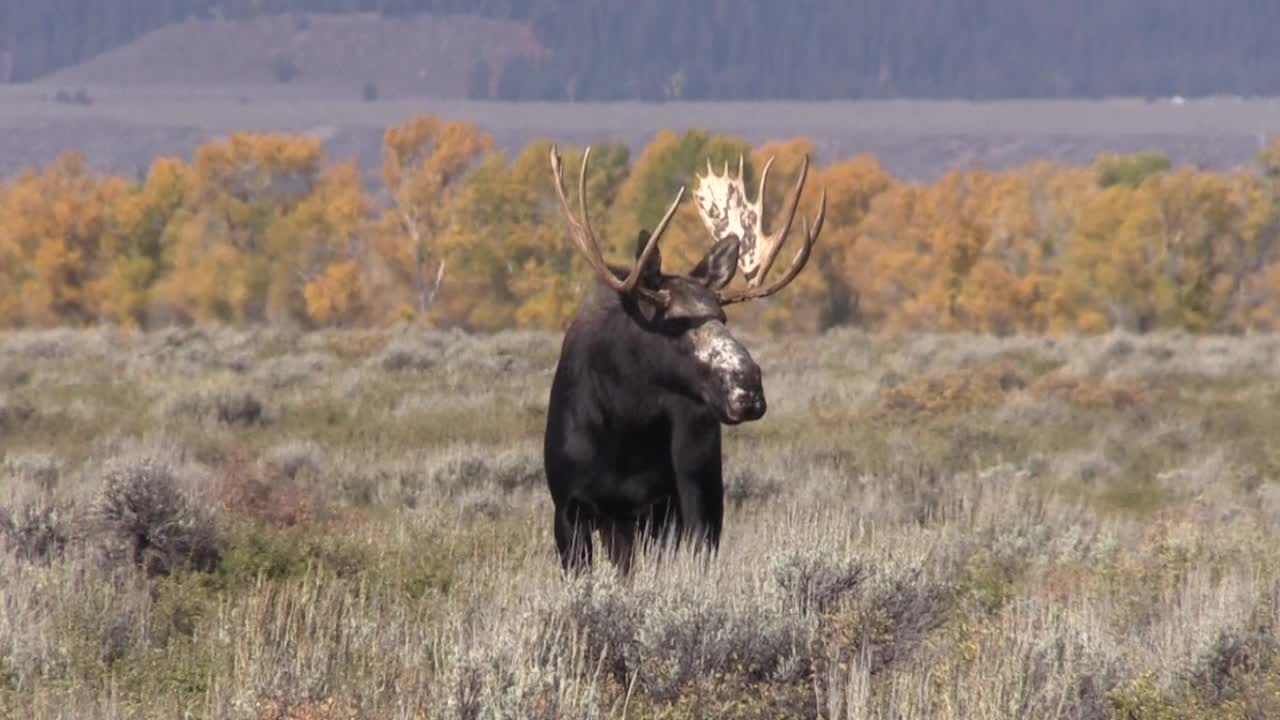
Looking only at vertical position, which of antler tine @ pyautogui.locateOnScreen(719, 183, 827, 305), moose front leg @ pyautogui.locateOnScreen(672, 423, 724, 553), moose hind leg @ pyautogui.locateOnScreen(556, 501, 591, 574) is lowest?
moose hind leg @ pyautogui.locateOnScreen(556, 501, 591, 574)

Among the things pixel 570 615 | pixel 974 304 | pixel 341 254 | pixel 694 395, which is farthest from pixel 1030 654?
pixel 341 254

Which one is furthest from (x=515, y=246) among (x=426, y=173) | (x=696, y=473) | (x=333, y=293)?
(x=696, y=473)

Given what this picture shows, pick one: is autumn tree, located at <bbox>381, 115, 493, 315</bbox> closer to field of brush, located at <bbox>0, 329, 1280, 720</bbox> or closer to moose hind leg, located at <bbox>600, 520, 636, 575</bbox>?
field of brush, located at <bbox>0, 329, 1280, 720</bbox>

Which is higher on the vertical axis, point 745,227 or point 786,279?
point 745,227

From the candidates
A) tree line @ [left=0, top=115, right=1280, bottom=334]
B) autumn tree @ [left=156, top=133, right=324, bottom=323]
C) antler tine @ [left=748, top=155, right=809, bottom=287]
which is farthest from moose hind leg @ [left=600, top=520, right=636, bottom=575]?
autumn tree @ [left=156, top=133, right=324, bottom=323]

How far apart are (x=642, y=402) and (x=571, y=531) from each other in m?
0.58

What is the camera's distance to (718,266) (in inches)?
335

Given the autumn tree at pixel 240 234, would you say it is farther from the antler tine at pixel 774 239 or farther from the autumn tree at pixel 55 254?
the antler tine at pixel 774 239

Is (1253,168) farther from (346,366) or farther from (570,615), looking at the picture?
(570,615)

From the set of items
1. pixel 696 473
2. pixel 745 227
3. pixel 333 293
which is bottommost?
pixel 333 293

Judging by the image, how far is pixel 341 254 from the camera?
2621 inches

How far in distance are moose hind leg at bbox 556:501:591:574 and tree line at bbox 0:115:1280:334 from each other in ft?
157

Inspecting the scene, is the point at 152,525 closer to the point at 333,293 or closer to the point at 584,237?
the point at 584,237

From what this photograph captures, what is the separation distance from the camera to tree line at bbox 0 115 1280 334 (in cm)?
5869
